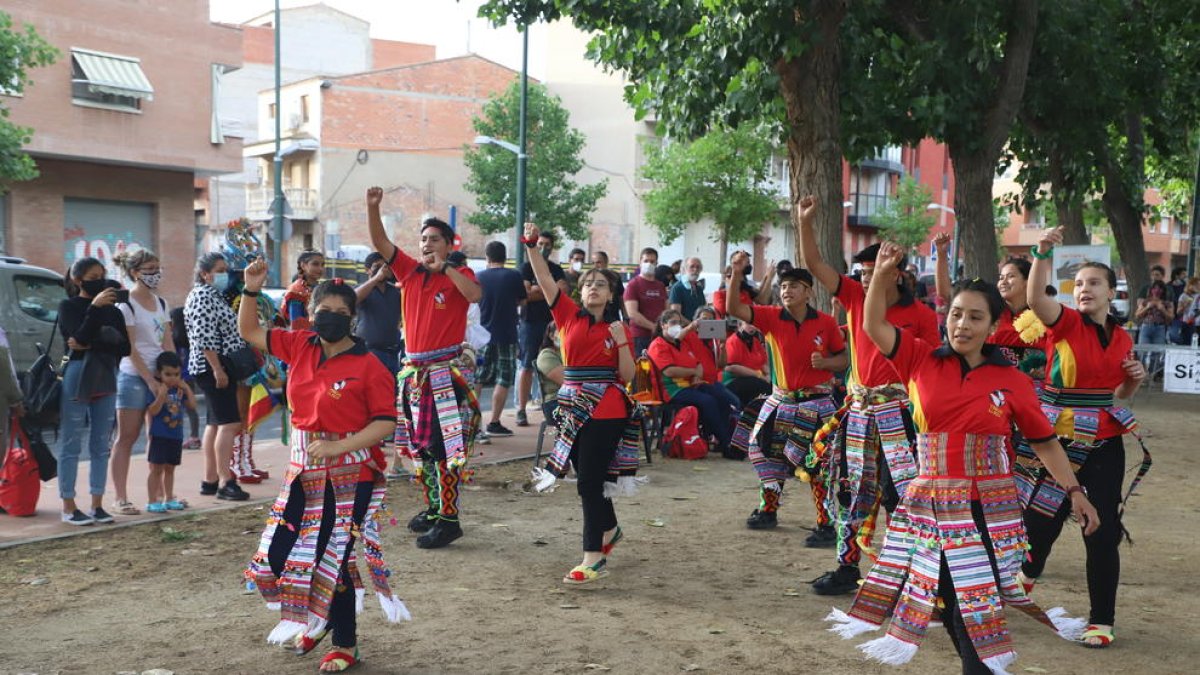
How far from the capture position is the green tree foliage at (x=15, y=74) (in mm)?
19328

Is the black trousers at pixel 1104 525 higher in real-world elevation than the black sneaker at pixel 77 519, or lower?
higher

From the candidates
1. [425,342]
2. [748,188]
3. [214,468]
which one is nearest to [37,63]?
[214,468]

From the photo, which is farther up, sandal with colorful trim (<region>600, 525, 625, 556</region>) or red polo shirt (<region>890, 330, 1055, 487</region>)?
red polo shirt (<region>890, 330, 1055, 487</region>)

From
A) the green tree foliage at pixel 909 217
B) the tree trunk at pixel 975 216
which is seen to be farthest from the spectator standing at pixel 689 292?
the green tree foliage at pixel 909 217

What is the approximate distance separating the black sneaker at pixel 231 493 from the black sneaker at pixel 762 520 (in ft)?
12.2

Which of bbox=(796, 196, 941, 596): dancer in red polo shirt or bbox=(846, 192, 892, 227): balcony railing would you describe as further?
bbox=(846, 192, 892, 227): balcony railing

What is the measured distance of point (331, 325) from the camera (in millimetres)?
4938

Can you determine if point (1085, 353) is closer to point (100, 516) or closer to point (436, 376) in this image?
point (436, 376)

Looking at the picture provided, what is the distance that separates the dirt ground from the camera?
5258mm

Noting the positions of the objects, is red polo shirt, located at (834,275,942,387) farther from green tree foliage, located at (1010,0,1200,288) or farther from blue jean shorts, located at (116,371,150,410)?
green tree foliage, located at (1010,0,1200,288)

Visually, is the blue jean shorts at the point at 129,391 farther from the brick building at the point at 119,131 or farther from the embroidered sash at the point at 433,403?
the brick building at the point at 119,131

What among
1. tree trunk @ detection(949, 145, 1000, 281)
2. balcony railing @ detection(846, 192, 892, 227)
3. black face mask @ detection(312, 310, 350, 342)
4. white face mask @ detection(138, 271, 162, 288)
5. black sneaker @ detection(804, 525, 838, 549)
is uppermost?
balcony railing @ detection(846, 192, 892, 227)

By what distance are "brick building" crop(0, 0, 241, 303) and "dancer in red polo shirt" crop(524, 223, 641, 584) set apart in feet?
66.0

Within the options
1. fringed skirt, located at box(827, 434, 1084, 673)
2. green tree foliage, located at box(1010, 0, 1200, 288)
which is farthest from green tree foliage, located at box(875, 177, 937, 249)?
fringed skirt, located at box(827, 434, 1084, 673)
